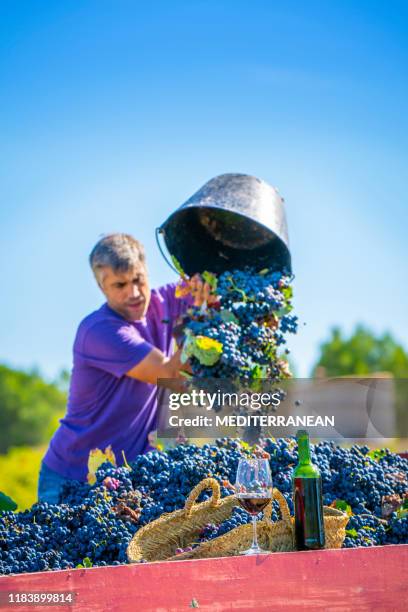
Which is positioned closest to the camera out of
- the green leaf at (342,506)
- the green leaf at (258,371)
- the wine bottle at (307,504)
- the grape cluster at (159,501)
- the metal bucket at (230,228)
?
the wine bottle at (307,504)

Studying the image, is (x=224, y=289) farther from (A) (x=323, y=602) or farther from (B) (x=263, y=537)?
(A) (x=323, y=602)

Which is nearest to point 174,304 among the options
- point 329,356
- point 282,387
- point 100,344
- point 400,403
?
point 100,344

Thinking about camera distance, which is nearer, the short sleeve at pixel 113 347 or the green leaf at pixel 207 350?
the green leaf at pixel 207 350

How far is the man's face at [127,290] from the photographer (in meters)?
3.95

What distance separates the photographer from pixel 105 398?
4.04 metres

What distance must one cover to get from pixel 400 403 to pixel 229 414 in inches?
902

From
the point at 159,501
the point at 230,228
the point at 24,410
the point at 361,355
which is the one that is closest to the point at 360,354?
the point at 361,355

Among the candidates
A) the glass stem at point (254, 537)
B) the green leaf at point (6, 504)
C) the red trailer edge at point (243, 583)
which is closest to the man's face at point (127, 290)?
the green leaf at point (6, 504)

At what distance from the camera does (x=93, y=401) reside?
159 inches

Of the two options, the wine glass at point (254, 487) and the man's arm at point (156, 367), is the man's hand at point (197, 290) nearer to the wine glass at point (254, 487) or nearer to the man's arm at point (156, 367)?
the man's arm at point (156, 367)

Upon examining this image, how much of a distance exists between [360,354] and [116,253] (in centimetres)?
4369

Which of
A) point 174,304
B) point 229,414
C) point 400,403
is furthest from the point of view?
point 400,403

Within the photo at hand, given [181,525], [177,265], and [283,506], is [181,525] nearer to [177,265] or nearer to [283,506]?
[283,506]

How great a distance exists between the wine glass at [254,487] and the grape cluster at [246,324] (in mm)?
1153
